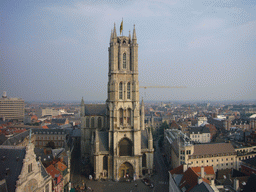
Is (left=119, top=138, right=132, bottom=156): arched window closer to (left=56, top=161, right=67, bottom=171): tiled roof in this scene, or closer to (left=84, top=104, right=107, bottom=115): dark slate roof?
(left=56, top=161, right=67, bottom=171): tiled roof

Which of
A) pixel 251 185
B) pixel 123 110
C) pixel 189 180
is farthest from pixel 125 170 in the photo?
pixel 251 185

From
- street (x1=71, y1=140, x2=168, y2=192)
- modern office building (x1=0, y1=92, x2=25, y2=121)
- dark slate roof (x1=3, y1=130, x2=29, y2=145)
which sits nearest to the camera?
street (x1=71, y1=140, x2=168, y2=192)

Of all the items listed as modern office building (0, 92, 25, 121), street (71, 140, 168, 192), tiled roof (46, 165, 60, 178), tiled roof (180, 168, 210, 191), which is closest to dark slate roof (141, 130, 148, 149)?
street (71, 140, 168, 192)

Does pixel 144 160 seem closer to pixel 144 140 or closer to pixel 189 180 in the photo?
pixel 144 140

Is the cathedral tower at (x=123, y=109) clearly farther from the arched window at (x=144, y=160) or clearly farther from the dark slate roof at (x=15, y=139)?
the dark slate roof at (x=15, y=139)

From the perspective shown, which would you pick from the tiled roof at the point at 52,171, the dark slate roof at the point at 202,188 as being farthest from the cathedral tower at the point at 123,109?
the dark slate roof at the point at 202,188
